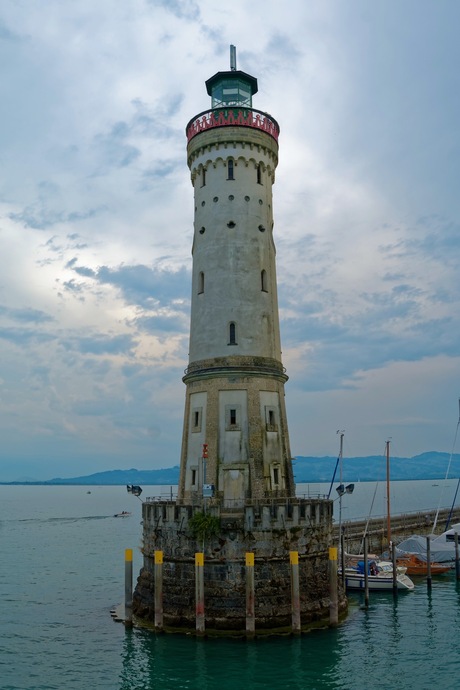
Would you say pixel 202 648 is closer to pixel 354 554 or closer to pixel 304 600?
pixel 304 600

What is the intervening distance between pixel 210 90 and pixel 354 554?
136 ft

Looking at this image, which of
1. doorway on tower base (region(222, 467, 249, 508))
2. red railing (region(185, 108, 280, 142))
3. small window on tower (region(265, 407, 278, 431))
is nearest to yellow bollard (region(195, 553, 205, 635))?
doorway on tower base (region(222, 467, 249, 508))

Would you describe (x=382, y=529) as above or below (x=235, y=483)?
below

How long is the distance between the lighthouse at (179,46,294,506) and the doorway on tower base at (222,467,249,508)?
0.20ft

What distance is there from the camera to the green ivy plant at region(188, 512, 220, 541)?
35188mm

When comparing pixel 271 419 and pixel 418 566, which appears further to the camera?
pixel 418 566

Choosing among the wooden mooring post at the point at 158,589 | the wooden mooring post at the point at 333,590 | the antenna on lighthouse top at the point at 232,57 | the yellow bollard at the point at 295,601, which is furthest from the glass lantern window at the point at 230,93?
the yellow bollard at the point at 295,601

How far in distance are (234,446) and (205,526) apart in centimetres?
606

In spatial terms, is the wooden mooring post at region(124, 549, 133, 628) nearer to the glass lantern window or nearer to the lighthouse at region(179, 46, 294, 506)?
the lighthouse at region(179, 46, 294, 506)

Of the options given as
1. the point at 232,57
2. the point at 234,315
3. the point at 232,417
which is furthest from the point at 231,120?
the point at 232,417

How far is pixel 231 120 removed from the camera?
143ft

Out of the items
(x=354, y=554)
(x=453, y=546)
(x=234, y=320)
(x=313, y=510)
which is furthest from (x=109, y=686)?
(x=453, y=546)

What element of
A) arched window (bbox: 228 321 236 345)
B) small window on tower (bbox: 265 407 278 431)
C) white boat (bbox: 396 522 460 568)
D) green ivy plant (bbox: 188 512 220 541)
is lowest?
white boat (bbox: 396 522 460 568)

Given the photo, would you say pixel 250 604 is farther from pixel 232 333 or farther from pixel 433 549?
pixel 433 549
